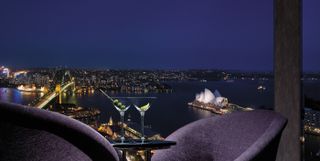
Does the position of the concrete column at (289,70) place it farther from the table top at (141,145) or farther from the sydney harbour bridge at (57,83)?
the sydney harbour bridge at (57,83)

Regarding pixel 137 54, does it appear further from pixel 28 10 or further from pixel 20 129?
pixel 20 129

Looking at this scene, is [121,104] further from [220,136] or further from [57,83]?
[57,83]

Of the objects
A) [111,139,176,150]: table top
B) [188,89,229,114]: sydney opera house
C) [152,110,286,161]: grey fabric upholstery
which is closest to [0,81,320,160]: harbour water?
[188,89,229,114]: sydney opera house

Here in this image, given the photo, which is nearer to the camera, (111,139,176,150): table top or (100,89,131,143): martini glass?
(111,139,176,150): table top

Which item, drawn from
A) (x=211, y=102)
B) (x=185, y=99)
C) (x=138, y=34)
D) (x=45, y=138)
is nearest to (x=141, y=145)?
(x=45, y=138)

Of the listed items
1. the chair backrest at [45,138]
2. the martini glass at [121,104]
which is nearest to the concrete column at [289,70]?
the martini glass at [121,104]

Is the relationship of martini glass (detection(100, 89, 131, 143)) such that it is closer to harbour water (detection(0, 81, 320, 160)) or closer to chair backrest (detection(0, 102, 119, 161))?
harbour water (detection(0, 81, 320, 160))
